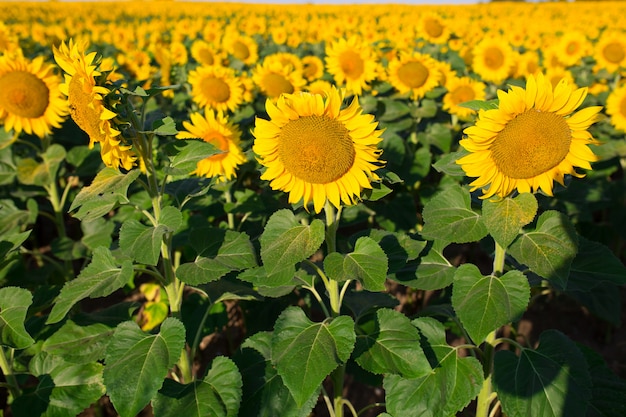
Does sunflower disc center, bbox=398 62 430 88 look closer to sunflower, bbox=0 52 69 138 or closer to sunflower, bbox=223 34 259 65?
sunflower, bbox=223 34 259 65

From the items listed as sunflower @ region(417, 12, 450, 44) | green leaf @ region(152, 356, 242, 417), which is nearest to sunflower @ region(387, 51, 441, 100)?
sunflower @ region(417, 12, 450, 44)

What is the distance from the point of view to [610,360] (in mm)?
4105

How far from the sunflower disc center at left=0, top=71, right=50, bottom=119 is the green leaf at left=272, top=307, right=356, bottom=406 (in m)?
2.64

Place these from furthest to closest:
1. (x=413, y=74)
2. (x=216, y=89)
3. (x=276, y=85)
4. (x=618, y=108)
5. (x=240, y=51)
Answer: (x=240, y=51) → (x=413, y=74) → (x=276, y=85) → (x=216, y=89) → (x=618, y=108)

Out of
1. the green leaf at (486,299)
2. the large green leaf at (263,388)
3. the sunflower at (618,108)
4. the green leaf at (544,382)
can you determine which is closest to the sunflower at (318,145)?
the green leaf at (486,299)

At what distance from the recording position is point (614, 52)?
628cm

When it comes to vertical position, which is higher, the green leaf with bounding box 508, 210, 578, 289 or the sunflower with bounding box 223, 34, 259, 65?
the green leaf with bounding box 508, 210, 578, 289

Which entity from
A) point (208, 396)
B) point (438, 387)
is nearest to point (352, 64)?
point (438, 387)

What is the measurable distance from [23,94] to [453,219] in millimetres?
3099

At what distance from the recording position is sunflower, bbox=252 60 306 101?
4914mm

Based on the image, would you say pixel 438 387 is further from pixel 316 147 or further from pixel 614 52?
pixel 614 52

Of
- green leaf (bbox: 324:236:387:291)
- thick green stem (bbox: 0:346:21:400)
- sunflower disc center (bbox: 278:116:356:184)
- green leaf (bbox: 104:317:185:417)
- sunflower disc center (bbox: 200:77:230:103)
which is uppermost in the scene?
sunflower disc center (bbox: 278:116:356:184)

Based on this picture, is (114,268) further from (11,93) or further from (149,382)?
(11,93)

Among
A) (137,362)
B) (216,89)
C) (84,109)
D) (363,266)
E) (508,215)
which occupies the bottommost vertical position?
(137,362)
